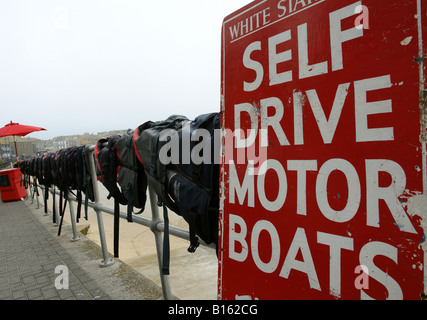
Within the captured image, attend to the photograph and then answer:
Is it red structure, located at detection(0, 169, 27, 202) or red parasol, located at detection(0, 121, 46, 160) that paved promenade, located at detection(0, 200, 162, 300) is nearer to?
red parasol, located at detection(0, 121, 46, 160)

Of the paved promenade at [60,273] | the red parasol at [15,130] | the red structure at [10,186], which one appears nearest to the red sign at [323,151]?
the paved promenade at [60,273]

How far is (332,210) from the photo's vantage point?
0.81m

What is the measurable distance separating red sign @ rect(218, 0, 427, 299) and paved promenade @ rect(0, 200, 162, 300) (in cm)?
179

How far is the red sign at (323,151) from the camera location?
68 cm

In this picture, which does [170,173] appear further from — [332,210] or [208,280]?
[208,280]

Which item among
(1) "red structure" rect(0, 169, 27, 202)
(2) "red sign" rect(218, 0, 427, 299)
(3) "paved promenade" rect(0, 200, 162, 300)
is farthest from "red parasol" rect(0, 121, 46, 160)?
(2) "red sign" rect(218, 0, 427, 299)

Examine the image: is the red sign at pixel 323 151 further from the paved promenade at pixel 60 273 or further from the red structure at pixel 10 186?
the red structure at pixel 10 186

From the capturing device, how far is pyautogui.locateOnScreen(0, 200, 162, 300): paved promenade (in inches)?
101

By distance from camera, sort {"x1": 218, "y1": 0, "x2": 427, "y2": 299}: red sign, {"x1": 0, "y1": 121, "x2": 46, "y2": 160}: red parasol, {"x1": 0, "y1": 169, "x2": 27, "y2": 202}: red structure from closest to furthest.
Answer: {"x1": 218, "y1": 0, "x2": 427, "y2": 299}: red sign → {"x1": 0, "y1": 121, "x2": 46, "y2": 160}: red parasol → {"x1": 0, "y1": 169, "x2": 27, "y2": 202}: red structure

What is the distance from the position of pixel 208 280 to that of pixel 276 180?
9.05 feet
